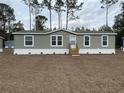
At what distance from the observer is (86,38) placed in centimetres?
3469

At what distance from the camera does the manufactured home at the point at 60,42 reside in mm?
33844

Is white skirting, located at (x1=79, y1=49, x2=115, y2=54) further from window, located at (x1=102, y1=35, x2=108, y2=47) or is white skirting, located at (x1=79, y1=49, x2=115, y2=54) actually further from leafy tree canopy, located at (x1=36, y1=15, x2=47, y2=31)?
leafy tree canopy, located at (x1=36, y1=15, x2=47, y2=31)

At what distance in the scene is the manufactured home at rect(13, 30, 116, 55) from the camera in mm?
33844

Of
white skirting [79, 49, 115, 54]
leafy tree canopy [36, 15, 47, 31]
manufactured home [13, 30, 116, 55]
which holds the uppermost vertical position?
Answer: leafy tree canopy [36, 15, 47, 31]

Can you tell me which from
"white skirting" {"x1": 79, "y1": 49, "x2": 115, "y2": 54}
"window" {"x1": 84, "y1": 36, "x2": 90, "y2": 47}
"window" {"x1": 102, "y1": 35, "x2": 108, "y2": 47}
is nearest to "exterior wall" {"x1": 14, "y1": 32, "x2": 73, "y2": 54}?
"white skirting" {"x1": 79, "y1": 49, "x2": 115, "y2": 54}

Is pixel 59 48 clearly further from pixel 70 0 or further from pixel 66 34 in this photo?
pixel 70 0

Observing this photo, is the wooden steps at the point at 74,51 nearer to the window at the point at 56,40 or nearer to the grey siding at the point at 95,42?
the grey siding at the point at 95,42

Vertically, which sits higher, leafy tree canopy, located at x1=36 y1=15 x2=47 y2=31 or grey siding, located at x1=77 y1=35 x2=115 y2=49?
leafy tree canopy, located at x1=36 y1=15 x2=47 y2=31

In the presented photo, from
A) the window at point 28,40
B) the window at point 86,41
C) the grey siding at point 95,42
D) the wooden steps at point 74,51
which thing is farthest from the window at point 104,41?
the window at point 28,40

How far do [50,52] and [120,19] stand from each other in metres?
32.9

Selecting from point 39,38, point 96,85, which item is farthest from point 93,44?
point 96,85

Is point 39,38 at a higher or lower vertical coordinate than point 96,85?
higher

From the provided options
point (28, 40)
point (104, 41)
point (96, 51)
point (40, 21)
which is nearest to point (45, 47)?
point (28, 40)

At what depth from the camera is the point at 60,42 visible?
112ft
